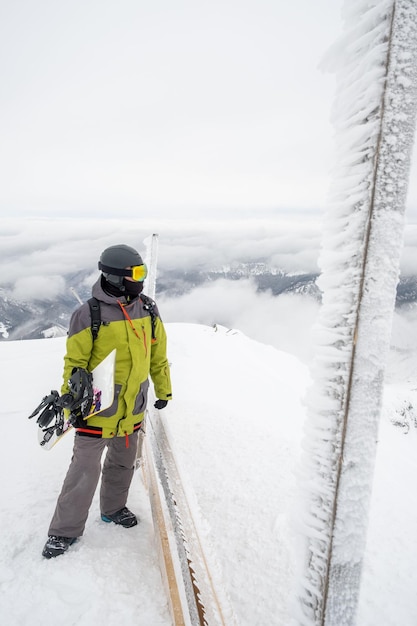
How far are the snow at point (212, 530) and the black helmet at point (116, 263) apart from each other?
1680 mm

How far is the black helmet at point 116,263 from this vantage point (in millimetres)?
2623

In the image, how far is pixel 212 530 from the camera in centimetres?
309

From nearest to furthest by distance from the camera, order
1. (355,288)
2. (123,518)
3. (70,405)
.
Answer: (355,288) → (70,405) → (123,518)

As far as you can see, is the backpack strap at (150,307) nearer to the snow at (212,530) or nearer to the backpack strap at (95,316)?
the backpack strap at (95,316)

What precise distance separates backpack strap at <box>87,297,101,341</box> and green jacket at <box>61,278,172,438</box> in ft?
0.09

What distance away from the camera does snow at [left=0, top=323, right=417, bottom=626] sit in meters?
2.19

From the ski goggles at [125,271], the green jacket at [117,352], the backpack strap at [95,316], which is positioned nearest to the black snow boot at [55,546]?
the green jacket at [117,352]

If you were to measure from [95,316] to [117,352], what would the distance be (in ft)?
1.09

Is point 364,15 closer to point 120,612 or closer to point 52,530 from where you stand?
point 120,612

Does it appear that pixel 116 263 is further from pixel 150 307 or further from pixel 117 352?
pixel 117 352

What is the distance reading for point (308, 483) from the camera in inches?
49.5

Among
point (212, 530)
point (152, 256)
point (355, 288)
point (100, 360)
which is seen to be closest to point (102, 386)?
point (100, 360)

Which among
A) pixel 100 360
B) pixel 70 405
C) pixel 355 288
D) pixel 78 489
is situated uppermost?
pixel 355 288

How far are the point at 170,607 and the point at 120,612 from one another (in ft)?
1.11
